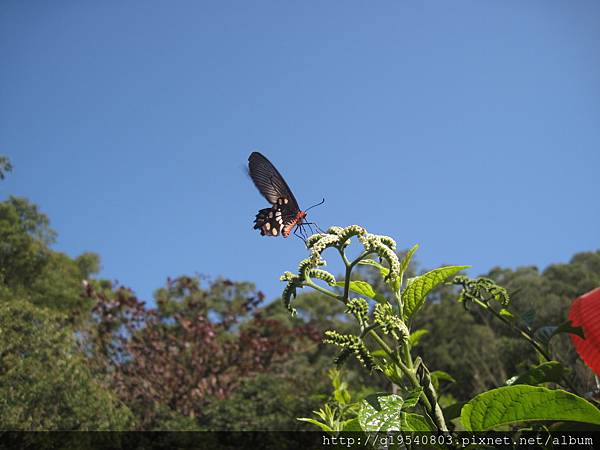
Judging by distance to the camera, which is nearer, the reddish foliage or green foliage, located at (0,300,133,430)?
green foliage, located at (0,300,133,430)

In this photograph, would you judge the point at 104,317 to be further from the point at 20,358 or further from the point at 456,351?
the point at 456,351

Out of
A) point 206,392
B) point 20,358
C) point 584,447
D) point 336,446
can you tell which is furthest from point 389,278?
point 206,392

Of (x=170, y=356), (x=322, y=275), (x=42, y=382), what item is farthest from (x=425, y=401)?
(x=170, y=356)

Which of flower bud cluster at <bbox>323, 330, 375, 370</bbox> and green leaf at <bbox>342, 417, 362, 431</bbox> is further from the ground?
flower bud cluster at <bbox>323, 330, 375, 370</bbox>

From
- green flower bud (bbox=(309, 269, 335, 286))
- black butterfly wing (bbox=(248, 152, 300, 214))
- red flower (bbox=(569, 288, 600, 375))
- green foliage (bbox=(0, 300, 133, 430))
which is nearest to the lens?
green flower bud (bbox=(309, 269, 335, 286))

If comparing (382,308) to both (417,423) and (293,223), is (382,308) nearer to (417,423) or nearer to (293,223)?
(417,423)

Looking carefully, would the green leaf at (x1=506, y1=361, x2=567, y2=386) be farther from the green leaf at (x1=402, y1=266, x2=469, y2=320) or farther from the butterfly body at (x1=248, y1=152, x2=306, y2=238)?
the butterfly body at (x1=248, y1=152, x2=306, y2=238)

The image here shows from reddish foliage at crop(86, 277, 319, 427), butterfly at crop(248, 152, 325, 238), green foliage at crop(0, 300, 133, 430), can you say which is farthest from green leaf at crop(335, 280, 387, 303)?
reddish foliage at crop(86, 277, 319, 427)

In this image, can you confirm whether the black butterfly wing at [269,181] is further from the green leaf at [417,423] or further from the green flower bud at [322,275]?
the green leaf at [417,423]
